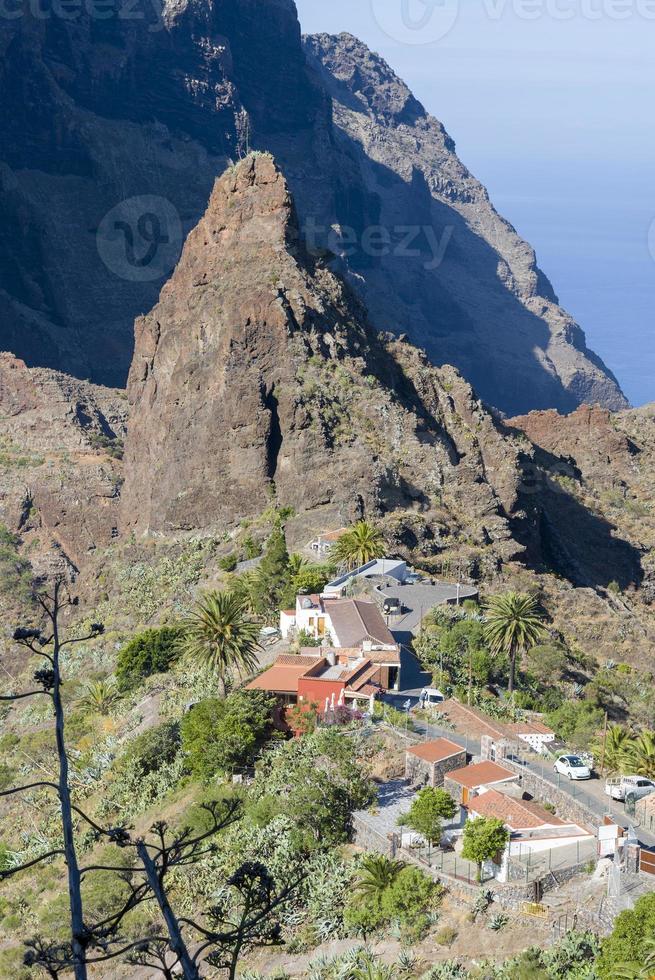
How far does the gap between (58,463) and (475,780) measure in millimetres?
107510

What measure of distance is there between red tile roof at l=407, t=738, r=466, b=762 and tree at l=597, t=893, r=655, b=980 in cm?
1451

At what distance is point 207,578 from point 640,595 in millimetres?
37945

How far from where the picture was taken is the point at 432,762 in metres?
50.6

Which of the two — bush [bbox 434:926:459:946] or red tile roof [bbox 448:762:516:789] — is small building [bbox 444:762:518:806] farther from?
bush [bbox 434:926:459:946]

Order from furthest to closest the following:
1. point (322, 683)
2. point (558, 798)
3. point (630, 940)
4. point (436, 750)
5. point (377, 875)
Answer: point (322, 683) < point (436, 750) < point (558, 798) < point (377, 875) < point (630, 940)

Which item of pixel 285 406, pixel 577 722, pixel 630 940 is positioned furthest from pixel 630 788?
pixel 285 406

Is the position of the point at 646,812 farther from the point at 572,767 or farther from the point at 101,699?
the point at 101,699

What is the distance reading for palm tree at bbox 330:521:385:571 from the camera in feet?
266

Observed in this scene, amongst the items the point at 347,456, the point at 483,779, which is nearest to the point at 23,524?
the point at 347,456

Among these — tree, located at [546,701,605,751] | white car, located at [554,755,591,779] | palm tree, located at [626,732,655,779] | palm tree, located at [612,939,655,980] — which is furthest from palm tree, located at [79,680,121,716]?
palm tree, located at [612,939,655,980]

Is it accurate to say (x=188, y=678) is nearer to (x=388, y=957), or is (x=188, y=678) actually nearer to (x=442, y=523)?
(x=442, y=523)

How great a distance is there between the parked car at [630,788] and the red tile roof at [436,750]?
17.0 feet

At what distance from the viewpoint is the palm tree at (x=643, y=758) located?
5266 cm

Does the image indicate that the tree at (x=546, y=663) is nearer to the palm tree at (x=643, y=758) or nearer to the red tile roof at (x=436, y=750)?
the palm tree at (x=643, y=758)
